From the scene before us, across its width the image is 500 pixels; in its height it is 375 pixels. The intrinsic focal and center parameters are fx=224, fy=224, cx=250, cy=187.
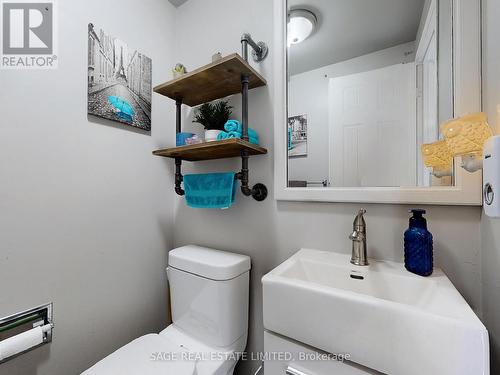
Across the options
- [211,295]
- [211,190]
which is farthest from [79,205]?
[211,295]

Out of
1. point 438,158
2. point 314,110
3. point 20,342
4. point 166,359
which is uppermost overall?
point 314,110

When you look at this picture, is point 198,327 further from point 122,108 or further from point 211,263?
point 122,108

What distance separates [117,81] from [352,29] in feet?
3.49

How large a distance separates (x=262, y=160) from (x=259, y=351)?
2.91ft

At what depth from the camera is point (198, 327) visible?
0.98m

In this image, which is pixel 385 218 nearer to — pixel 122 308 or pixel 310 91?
pixel 310 91

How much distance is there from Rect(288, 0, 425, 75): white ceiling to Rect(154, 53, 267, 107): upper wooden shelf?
23 cm

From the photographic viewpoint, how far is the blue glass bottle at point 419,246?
2.17 ft

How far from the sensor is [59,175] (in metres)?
0.87

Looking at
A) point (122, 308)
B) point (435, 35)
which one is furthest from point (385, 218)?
point (122, 308)

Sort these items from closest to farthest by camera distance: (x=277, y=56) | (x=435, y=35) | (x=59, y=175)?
(x=435, y=35), (x=59, y=175), (x=277, y=56)

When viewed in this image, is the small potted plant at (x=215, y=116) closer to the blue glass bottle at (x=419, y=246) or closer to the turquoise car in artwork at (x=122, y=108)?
the turquoise car in artwork at (x=122, y=108)

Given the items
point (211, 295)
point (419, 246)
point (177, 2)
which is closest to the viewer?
point (419, 246)

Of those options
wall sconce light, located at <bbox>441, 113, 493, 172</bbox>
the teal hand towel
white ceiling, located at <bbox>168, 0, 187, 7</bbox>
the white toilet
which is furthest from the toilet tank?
white ceiling, located at <bbox>168, 0, 187, 7</bbox>
